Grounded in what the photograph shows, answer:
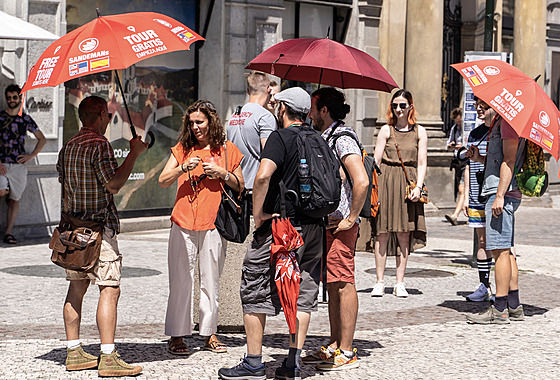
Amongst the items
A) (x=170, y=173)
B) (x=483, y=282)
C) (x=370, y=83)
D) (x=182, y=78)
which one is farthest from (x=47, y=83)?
(x=182, y=78)

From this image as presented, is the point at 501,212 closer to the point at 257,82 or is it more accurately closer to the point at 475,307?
the point at 475,307

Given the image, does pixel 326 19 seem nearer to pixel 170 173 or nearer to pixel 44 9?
pixel 44 9

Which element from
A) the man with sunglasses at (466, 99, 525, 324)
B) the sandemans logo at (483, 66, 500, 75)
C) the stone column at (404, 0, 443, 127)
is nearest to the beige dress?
the man with sunglasses at (466, 99, 525, 324)

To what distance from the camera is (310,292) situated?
6.22 m

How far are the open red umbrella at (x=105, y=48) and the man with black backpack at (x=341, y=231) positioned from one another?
110cm

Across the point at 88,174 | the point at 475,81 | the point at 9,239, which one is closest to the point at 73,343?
the point at 88,174

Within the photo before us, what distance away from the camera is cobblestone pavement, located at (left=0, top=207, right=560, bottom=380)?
6.60m

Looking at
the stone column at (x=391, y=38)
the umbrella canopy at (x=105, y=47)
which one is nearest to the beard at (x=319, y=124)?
the umbrella canopy at (x=105, y=47)

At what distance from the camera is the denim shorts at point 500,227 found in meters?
8.48

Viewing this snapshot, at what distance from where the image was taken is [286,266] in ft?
19.9

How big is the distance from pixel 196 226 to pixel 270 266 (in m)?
0.85

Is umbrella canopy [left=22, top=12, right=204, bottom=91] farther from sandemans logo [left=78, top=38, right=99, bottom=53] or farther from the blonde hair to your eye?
the blonde hair

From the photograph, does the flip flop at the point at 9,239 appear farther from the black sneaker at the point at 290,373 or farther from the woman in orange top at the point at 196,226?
the black sneaker at the point at 290,373

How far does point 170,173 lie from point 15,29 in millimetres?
2751
